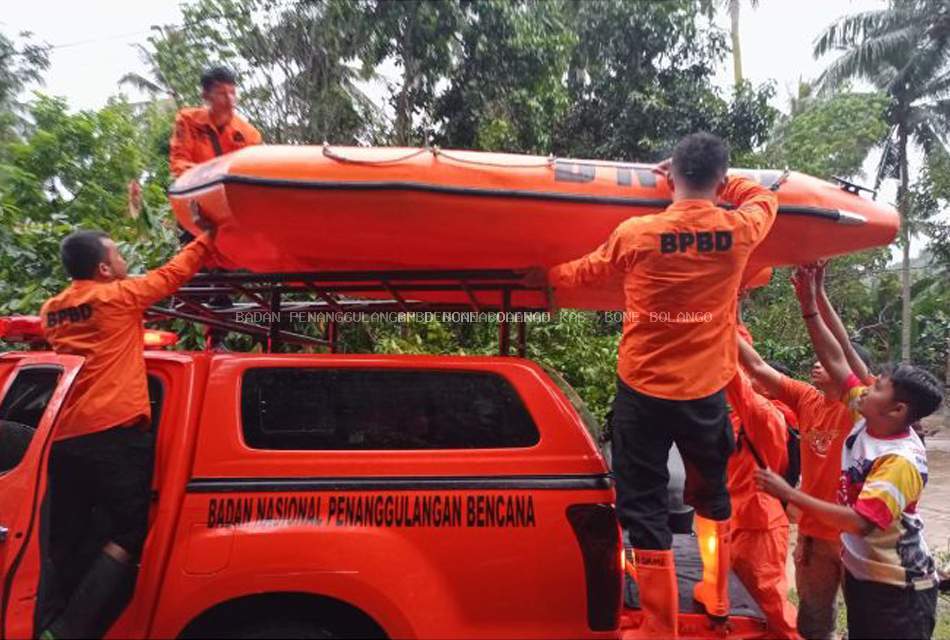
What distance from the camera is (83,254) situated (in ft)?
8.31

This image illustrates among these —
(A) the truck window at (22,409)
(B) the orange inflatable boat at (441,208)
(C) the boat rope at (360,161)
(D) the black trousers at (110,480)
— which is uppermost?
(C) the boat rope at (360,161)

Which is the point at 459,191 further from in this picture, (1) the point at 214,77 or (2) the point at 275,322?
(1) the point at 214,77

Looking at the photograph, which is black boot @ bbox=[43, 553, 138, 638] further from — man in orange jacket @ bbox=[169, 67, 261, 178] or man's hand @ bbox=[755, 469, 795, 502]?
man's hand @ bbox=[755, 469, 795, 502]

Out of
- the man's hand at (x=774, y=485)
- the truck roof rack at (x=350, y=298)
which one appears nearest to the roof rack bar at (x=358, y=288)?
the truck roof rack at (x=350, y=298)

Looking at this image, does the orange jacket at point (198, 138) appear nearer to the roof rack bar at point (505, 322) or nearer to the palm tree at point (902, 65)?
the roof rack bar at point (505, 322)

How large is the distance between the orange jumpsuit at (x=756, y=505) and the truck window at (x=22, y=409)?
109 inches

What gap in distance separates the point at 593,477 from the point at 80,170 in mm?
7246

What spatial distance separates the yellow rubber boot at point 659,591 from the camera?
2311mm

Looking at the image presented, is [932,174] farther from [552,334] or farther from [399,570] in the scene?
[399,570]

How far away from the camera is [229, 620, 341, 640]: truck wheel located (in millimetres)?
2115

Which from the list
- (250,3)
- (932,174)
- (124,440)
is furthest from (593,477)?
(932,174)

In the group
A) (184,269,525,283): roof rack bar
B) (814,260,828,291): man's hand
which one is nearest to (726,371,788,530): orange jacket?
(814,260,828,291): man's hand

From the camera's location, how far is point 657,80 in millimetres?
10234

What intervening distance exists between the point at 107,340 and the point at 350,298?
1.59m
